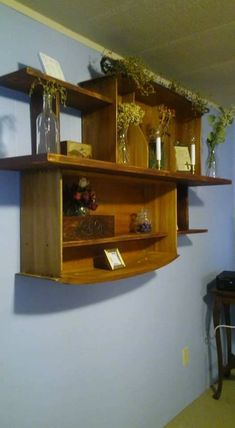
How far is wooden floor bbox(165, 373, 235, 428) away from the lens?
239 cm

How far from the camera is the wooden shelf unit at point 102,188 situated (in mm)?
1380

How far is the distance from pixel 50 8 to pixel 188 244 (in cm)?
183

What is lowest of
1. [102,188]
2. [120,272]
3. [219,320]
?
[219,320]

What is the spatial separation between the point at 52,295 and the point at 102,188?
607 millimetres

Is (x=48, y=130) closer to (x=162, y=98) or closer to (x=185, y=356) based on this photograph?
(x=162, y=98)

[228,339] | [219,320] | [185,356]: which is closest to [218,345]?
[219,320]

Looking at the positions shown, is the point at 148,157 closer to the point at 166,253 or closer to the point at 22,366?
the point at 166,253

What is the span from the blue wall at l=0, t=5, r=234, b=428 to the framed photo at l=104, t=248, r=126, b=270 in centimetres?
22

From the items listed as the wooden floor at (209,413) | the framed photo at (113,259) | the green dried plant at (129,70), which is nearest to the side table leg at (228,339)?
the wooden floor at (209,413)

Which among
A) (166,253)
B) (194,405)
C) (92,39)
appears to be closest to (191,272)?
(166,253)

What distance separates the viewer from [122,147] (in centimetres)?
176

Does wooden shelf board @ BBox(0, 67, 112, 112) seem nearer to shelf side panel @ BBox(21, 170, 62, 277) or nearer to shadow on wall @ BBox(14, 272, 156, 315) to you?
shelf side panel @ BBox(21, 170, 62, 277)

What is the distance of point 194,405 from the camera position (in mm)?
2633

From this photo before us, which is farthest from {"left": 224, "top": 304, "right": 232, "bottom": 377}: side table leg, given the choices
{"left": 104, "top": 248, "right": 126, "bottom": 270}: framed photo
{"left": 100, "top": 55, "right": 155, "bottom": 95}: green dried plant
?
{"left": 100, "top": 55, "right": 155, "bottom": 95}: green dried plant
